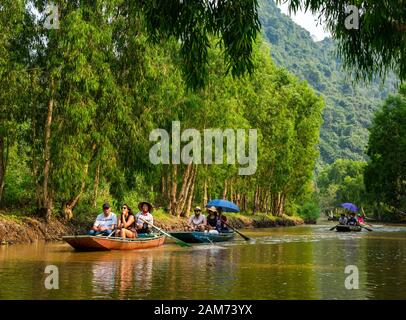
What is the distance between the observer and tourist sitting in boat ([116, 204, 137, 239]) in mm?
20000

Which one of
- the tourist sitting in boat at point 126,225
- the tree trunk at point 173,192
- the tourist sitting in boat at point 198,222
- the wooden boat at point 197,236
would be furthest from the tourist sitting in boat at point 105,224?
the tree trunk at point 173,192

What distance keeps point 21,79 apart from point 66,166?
3.50 metres

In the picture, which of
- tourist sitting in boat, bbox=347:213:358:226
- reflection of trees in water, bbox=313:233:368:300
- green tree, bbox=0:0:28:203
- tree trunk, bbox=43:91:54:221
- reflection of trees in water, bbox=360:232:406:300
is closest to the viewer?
reflection of trees in water, bbox=313:233:368:300

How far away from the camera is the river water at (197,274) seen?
10.6 metres

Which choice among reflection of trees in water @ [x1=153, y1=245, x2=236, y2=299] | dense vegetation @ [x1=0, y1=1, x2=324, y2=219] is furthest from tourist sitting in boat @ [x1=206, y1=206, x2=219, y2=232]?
reflection of trees in water @ [x1=153, y1=245, x2=236, y2=299]

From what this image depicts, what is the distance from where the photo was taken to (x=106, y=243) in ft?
61.7

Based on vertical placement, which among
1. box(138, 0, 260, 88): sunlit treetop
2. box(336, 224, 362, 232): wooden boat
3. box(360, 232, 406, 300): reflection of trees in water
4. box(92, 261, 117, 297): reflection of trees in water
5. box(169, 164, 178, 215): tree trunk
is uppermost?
box(138, 0, 260, 88): sunlit treetop

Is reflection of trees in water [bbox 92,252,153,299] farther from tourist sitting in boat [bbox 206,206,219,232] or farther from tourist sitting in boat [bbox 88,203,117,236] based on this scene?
tourist sitting in boat [bbox 206,206,219,232]

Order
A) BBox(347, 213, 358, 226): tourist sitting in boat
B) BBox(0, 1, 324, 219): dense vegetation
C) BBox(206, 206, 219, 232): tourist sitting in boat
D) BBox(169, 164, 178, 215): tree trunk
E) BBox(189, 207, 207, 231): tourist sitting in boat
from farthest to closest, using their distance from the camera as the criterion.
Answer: BBox(347, 213, 358, 226): tourist sitting in boat, BBox(169, 164, 178, 215): tree trunk, BBox(206, 206, 219, 232): tourist sitting in boat, BBox(189, 207, 207, 231): tourist sitting in boat, BBox(0, 1, 324, 219): dense vegetation

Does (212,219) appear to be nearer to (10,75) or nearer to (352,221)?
(10,75)

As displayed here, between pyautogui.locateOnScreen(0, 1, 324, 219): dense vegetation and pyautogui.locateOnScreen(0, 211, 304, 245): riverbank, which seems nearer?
pyautogui.locateOnScreen(0, 211, 304, 245): riverbank

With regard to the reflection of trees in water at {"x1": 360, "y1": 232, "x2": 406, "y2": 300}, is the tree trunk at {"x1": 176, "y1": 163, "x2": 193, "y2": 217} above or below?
above

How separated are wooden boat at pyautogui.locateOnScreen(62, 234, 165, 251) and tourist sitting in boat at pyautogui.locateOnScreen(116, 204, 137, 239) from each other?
0.36 m
